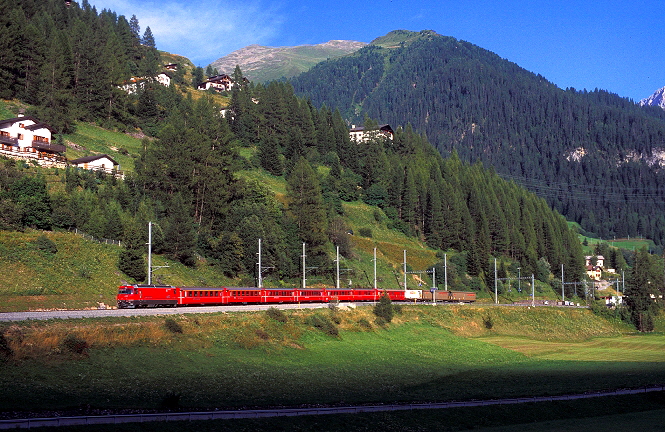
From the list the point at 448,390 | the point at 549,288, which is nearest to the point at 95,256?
the point at 448,390

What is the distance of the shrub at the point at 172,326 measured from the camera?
4697 centimetres

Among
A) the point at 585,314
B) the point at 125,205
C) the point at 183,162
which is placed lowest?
the point at 585,314

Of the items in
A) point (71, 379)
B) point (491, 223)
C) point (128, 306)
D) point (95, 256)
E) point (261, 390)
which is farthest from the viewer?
point (491, 223)

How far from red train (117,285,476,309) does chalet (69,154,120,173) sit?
128 feet

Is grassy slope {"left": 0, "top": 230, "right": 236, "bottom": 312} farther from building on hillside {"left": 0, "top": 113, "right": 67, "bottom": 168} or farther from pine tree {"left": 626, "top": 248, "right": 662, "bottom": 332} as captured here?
pine tree {"left": 626, "top": 248, "right": 662, "bottom": 332}

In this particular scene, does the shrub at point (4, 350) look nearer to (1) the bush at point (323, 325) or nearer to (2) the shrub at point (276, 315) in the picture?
(2) the shrub at point (276, 315)

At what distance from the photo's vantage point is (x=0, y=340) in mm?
34719

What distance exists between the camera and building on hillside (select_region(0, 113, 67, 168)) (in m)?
95.7

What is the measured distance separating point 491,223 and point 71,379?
5446 inches

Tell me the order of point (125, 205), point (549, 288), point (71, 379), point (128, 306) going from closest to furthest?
point (71, 379) → point (128, 306) → point (125, 205) → point (549, 288)

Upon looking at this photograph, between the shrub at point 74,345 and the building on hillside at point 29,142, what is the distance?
6504cm

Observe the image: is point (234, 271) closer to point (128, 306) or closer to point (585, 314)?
point (128, 306)

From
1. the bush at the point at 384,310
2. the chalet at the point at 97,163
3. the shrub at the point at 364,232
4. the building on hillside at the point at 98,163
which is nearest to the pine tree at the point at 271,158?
the shrub at the point at 364,232

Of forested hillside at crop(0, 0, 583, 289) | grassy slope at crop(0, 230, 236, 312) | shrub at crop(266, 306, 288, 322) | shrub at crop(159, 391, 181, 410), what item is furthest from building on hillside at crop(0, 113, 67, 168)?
shrub at crop(159, 391, 181, 410)
